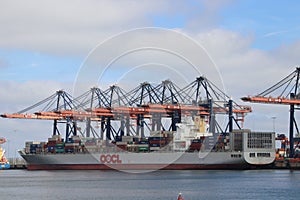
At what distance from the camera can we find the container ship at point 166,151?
98875 mm

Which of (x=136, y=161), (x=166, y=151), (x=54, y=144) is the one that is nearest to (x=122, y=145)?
(x=136, y=161)

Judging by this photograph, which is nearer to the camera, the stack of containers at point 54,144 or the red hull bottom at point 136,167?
the red hull bottom at point 136,167

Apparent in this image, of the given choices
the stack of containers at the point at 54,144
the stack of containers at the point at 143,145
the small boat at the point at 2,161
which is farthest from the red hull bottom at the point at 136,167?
the small boat at the point at 2,161

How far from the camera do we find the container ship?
98875 millimetres

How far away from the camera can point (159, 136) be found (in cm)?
10688

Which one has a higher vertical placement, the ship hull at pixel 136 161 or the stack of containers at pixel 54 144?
the stack of containers at pixel 54 144

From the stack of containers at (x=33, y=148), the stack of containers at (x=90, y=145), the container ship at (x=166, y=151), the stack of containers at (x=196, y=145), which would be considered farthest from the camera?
the stack of containers at (x=33, y=148)

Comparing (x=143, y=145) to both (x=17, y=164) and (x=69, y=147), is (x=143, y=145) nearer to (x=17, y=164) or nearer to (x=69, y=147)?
(x=69, y=147)

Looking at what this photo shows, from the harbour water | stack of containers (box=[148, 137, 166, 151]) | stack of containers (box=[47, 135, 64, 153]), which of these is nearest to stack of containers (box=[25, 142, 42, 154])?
stack of containers (box=[47, 135, 64, 153])

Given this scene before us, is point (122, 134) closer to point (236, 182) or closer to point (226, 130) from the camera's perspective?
point (226, 130)

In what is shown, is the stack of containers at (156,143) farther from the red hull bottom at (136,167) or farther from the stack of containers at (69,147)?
the stack of containers at (69,147)

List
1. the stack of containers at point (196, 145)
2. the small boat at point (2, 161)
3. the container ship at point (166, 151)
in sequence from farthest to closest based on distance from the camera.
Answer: the small boat at point (2, 161), the stack of containers at point (196, 145), the container ship at point (166, 151)

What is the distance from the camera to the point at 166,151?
104 metres

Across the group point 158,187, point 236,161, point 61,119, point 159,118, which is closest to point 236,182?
point 158,187
